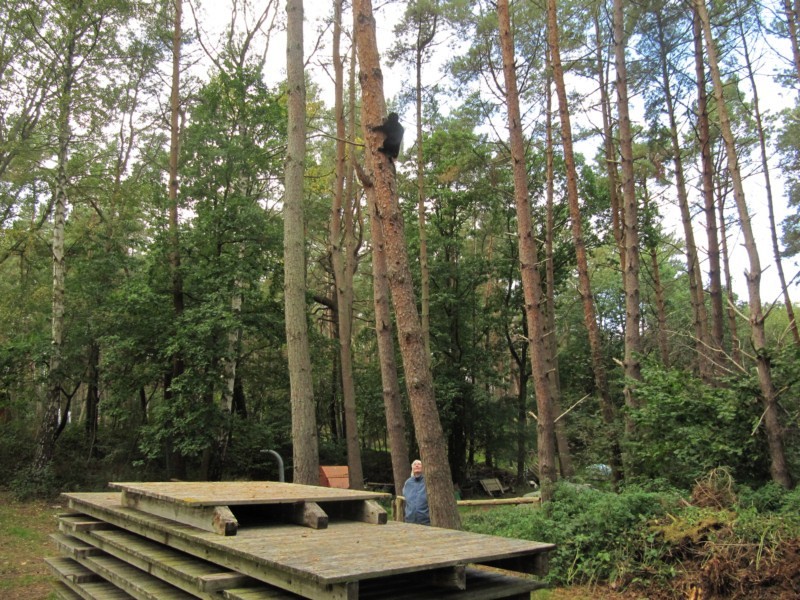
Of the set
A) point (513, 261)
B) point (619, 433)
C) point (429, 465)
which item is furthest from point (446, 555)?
point (513, 261)

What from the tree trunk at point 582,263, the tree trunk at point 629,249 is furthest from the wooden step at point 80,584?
the tree trunk at point 582,263

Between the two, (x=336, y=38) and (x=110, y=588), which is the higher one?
(x=336, y=38)

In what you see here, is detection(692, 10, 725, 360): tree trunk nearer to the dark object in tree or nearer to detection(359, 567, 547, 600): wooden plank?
the dark object in tree

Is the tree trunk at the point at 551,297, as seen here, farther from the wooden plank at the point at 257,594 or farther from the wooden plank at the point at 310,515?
the wooden plank at the point at 257,594

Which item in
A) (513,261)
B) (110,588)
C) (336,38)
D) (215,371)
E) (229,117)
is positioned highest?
(336,38)

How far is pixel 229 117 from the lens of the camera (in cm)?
1733

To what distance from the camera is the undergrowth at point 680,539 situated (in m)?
6.16

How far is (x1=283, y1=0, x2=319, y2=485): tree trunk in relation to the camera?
364 inches

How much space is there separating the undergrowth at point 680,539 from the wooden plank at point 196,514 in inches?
198

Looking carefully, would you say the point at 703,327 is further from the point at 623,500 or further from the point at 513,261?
the point at 623,500

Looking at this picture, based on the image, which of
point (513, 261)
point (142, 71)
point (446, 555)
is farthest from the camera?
point (513, 261)

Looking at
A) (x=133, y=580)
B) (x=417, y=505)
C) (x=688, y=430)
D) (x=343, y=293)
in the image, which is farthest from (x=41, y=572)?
(x=688, y=430)

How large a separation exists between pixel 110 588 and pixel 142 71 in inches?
710

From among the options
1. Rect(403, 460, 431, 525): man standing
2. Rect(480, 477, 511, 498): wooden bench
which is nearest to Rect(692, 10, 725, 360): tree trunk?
Rect(403, 460, 431, 525): man standing
